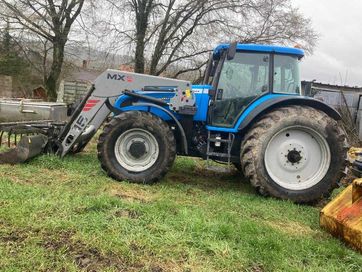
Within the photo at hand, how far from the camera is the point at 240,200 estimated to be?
5.70 metres

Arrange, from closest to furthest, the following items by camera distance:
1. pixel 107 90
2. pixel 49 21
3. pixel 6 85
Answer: pixel 107 90
pixel 49 21
pixel 6 85

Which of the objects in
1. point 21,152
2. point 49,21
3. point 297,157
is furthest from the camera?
point 49,21

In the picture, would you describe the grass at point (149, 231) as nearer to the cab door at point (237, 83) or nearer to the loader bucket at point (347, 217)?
the loader bucket at point (347, 217)

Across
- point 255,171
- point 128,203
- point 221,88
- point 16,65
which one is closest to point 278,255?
point 128,203

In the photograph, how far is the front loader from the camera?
5.98 m

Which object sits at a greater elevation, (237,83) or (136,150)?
(237,83)

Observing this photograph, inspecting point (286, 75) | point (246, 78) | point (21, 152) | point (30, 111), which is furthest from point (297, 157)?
point (30, 111)

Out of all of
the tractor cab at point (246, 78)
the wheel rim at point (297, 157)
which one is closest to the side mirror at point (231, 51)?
the tractor cab at point (246, 78)

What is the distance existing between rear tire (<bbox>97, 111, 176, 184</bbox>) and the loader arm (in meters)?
0.54

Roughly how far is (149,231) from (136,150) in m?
2.52

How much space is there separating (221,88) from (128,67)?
45.0ft

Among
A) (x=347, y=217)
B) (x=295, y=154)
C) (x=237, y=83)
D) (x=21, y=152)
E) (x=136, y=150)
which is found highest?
(x=237, y=83)

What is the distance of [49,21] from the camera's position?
2103cm

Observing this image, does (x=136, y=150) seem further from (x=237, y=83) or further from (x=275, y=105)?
(x=275, y=105)
